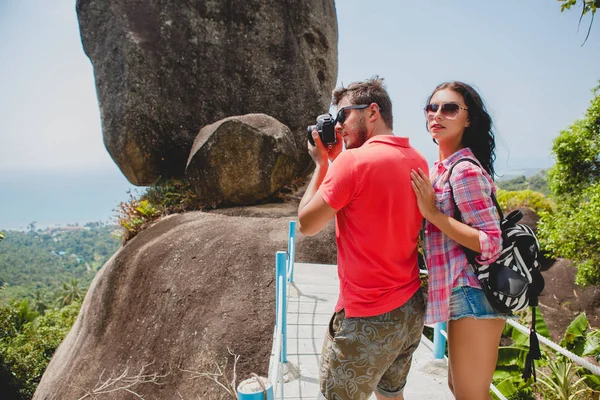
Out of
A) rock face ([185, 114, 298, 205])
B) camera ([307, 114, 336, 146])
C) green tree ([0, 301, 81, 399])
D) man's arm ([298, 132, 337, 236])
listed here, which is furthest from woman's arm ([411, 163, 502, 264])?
green tree ([0, 301, 81, 399])

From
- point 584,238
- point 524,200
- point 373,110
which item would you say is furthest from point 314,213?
point 524,200

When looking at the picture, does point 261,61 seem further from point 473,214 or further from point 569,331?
point 473,214

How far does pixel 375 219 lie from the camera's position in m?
1.89

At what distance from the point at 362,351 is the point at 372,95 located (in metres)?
1.26

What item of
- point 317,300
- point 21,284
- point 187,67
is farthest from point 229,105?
point 21,284

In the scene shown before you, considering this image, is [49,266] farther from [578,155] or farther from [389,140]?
[389,140]

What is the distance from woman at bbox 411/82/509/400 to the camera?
1.82 m

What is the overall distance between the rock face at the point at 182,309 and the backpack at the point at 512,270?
4173 millimetres

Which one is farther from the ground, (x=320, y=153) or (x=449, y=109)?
(x=449, y=109)

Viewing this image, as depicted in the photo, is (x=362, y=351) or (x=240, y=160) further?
(x=240, y=160)

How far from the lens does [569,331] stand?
608cm

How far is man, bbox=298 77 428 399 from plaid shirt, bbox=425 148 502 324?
0.36 feet

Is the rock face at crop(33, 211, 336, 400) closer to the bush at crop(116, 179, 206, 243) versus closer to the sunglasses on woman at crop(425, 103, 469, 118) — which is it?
the bush at crop(116, 179, 206, 243)

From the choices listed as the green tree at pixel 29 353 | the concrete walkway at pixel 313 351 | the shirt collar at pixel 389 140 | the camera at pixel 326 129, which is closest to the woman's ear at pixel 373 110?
the shirt collar at pixel 389 140
